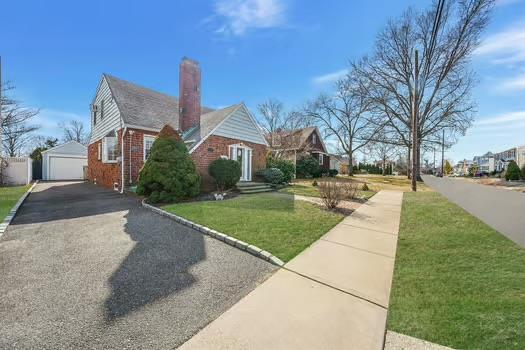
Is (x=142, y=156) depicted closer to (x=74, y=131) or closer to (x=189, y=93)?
(x=189, y=93)

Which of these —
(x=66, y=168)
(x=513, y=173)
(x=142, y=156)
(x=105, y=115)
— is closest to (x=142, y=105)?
(x=105, y=115)

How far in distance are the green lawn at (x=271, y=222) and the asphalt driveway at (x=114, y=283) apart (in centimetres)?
54

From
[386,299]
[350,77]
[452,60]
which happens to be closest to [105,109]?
[386,299]

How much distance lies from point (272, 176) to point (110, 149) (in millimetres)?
9502

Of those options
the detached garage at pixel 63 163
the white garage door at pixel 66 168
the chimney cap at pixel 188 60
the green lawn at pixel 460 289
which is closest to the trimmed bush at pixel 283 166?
the chimney cap at pixel 188 60

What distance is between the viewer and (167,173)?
9281 millimetres

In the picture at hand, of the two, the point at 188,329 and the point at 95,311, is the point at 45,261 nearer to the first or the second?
the point at 95,311

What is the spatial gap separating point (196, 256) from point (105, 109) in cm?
1468

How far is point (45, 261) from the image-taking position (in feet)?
13.6

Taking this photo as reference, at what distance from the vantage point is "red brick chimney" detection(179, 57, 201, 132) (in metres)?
14.0

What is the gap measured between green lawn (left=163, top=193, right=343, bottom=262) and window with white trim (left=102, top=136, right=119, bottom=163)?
787 cm

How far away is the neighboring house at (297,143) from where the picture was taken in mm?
26120

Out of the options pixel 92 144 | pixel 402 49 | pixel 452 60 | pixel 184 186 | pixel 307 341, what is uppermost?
pixel 402 49

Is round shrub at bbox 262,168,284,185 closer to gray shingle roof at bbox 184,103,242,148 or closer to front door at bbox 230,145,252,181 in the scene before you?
front door at bbox 230,145,252,181
